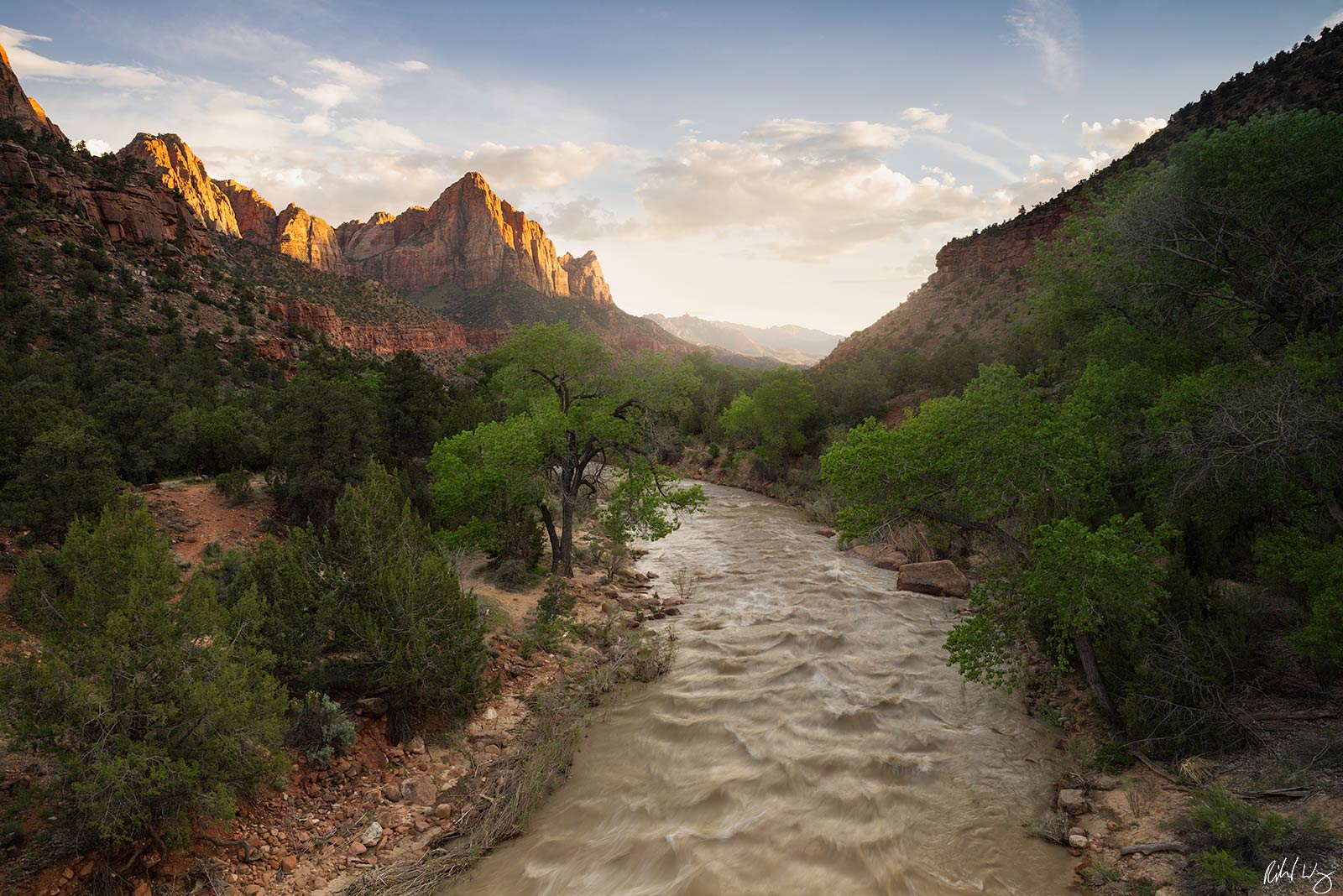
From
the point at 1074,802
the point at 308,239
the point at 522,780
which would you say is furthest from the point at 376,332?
the point at 308,239

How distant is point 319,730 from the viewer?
7.50 m

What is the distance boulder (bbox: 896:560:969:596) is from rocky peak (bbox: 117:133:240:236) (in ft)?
441

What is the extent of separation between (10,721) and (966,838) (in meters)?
9.80

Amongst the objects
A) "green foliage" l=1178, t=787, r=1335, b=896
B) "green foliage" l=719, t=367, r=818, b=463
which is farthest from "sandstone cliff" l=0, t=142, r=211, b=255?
"green foliage" l=1178, t=787, r=1335, b=896

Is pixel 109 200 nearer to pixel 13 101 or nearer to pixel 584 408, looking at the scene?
pixel 13 101

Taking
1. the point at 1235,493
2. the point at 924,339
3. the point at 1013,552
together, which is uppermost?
the point at 924,339

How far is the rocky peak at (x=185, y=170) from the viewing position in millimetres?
110938

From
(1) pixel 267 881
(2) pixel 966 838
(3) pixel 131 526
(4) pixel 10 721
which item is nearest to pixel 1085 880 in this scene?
(2) pixel 966 838

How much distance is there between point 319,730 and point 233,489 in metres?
11.0

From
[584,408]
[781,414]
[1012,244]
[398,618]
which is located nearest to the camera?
[398,618]

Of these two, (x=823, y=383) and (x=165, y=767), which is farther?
(x=823, y=383)

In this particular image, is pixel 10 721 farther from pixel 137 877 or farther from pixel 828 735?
pixel 828 735

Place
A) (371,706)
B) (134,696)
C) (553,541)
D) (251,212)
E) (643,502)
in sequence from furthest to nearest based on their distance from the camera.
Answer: (251,212) < (553,541) < (643,502) < (371,706) < (134,696)

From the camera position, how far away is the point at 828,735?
377 inches
